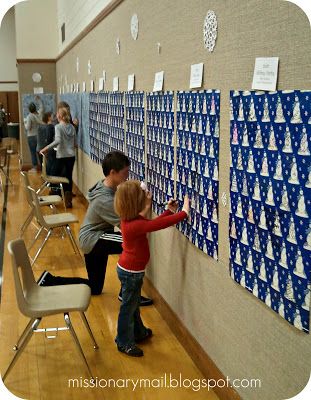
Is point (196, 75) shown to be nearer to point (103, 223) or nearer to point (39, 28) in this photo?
point (103, 223)

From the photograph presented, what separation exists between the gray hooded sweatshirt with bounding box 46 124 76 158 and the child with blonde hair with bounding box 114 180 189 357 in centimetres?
492

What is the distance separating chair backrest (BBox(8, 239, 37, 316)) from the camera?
9.73ft

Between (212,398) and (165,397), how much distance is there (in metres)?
0.26

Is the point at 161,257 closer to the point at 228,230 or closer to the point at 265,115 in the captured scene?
the point at 228,230

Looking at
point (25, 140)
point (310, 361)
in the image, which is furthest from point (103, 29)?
point (25, 140)

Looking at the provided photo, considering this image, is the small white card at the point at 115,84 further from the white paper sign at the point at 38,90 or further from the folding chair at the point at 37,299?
the white paper sign at the point at 38,90

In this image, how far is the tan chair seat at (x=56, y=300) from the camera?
3049mm

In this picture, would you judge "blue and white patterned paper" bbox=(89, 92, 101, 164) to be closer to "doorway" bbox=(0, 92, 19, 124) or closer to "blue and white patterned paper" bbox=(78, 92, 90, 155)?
"blue and white patterned paper" bbox=(78, 92, 90, 155)

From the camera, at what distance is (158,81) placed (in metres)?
3.85

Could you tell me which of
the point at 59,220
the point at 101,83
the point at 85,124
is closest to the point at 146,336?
the point at 59,220

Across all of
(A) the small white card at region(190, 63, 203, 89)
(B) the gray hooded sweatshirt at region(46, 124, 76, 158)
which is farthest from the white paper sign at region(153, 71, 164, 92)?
(B) the gray hooded sweatshirt at region(46, 124, 76, 158)

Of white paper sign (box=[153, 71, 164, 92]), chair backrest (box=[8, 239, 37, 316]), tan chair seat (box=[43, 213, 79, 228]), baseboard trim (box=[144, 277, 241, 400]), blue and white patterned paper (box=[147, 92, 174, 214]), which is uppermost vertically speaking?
white paper sign (box=[153, 71, 164, 92])

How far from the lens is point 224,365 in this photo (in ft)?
9.48

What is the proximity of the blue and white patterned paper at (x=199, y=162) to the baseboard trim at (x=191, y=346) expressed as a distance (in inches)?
25.9
